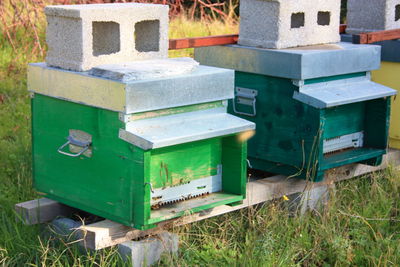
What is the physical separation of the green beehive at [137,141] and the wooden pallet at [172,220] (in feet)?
0.25

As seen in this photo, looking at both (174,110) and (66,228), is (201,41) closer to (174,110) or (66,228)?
(174,110)

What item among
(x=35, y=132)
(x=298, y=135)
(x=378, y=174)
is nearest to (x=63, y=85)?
(x=35, y=132)

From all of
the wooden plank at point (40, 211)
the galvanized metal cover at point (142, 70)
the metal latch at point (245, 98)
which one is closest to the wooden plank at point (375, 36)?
the metal latch at point (245, 98)

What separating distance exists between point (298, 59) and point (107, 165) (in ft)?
3.68

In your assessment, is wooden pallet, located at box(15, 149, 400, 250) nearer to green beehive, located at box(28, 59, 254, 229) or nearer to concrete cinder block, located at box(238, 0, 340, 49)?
green beehive, located at box(28, 59, 254, 229)

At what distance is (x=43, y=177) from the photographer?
316cm

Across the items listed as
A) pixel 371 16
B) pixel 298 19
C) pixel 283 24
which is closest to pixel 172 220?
pixel 283 24

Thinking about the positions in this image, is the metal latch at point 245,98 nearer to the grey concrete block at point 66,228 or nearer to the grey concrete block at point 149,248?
the grey concrete block at point 149,248

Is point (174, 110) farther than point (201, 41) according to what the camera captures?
No

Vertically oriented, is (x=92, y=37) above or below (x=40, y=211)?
above

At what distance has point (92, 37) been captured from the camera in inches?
121

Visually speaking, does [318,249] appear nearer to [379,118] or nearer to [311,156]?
[311,156]

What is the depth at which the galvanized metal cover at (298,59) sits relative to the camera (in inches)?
131

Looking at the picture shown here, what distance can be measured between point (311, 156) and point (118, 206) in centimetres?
109
